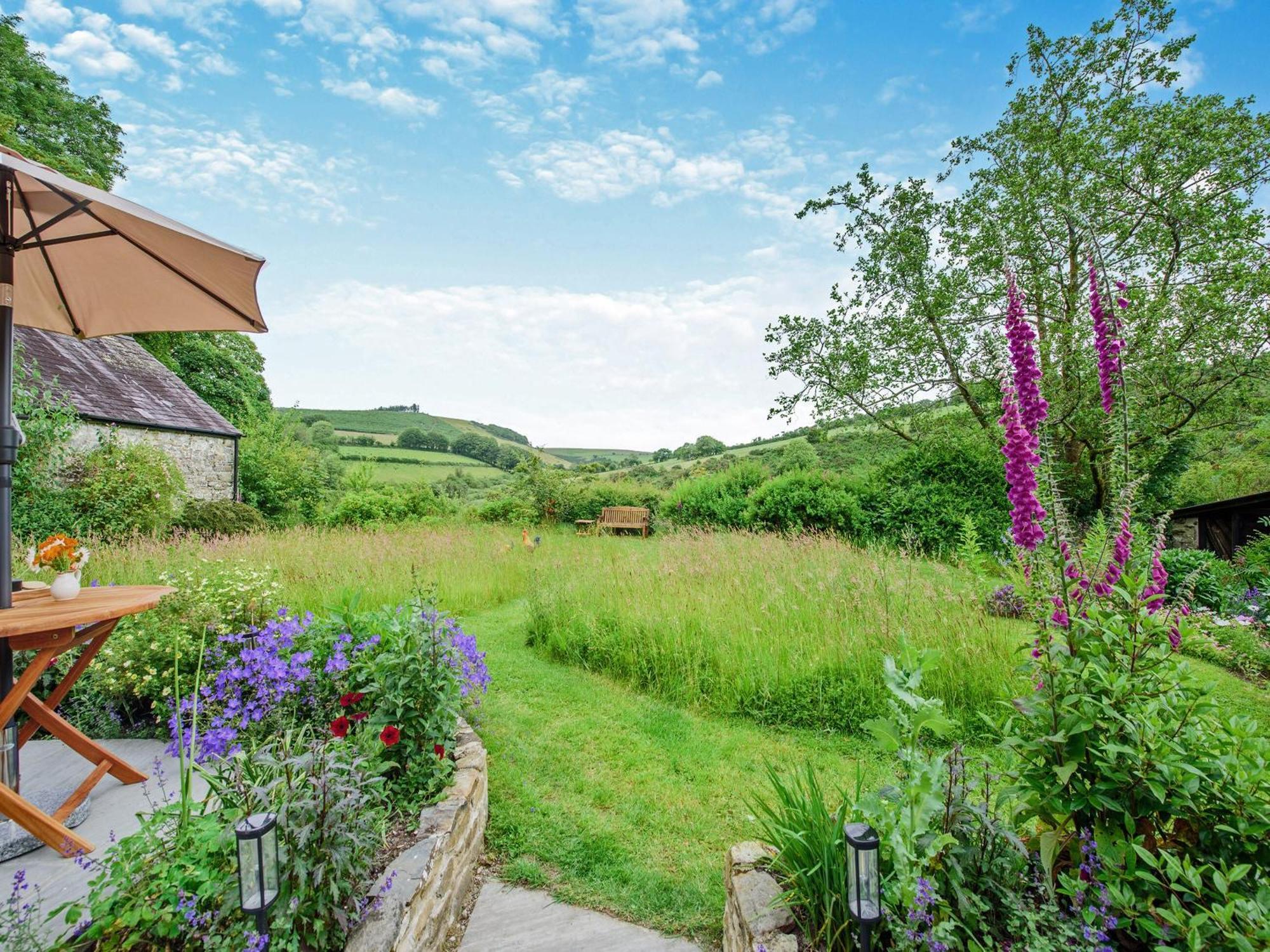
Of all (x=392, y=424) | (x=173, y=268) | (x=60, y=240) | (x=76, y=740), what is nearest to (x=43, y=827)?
(x=76, y=740)

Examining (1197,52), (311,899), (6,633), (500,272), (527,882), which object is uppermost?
(1197,52)

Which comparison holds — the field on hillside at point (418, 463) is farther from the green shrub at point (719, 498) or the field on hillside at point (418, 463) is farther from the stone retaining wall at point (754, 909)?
the stone retaining wall at point (754, 909)

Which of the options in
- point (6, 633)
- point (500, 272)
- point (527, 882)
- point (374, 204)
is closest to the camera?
point (6, 633)

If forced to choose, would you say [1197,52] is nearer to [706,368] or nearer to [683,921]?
[706,368]

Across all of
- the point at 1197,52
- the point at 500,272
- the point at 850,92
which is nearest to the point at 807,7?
the point at 850,92

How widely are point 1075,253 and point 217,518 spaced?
17211 mm

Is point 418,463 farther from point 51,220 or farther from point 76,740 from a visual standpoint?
point 51,220

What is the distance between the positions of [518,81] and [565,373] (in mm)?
9111

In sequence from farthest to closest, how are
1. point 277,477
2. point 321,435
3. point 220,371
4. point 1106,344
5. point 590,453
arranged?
point 590,453, point 321,435, point 220,371, point 277,477, point 1106,344

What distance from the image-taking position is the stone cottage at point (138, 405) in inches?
400

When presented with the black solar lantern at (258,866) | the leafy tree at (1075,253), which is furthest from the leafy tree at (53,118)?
the leafy tree at (1075,253)

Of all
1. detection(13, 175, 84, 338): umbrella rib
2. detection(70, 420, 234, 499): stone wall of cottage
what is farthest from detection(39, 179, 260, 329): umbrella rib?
detection(70, 420, 234, 499): stone wall of cottage

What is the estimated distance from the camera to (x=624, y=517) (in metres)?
15.8

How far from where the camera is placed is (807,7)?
619 centimetres
